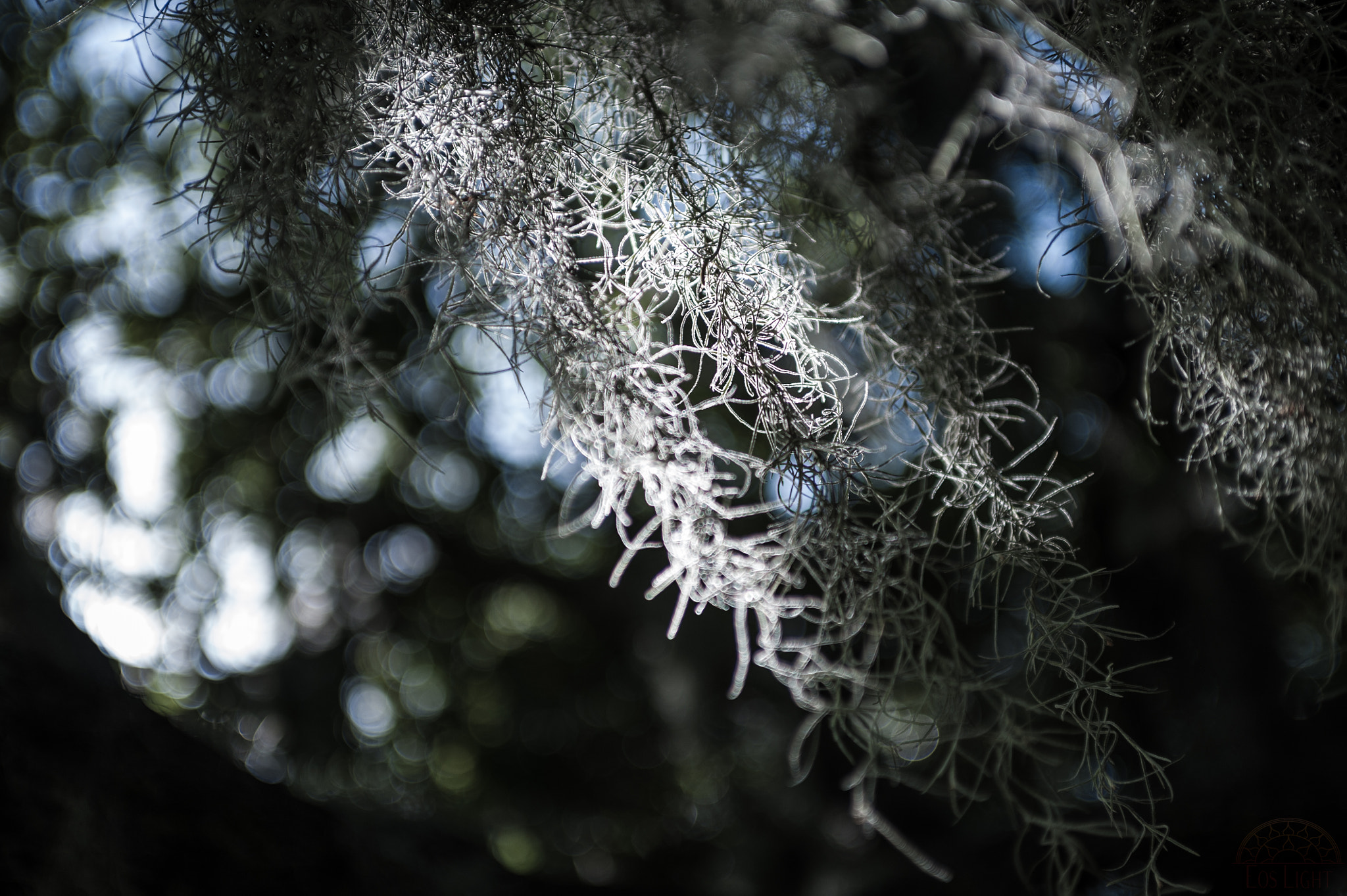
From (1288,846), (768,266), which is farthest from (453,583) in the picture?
(768,266)

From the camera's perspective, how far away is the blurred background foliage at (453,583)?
225 centimetres

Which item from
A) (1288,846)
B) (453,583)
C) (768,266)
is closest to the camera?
(768,266)

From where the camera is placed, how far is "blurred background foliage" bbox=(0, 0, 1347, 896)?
2.25 meters

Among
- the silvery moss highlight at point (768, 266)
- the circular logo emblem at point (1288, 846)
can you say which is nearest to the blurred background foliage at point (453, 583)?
the circular logo emblem at point (1288, 846)

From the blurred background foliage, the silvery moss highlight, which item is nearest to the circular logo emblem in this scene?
the blurred background foliage

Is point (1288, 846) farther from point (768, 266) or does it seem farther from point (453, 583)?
point (453, 583)

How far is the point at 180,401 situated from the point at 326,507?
600 millimetres

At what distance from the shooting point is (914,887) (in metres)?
1.91

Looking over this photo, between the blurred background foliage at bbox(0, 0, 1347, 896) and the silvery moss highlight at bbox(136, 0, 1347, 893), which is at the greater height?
the silvery moss highlight at bbox(136, 0, 1347, 893)

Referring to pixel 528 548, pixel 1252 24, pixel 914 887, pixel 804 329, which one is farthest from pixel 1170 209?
pixel 528 548

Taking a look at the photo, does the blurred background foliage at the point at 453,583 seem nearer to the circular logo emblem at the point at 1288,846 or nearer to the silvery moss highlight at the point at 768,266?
the circular logo emblem at the point at 1288,846

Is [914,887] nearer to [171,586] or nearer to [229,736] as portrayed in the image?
[229,736]

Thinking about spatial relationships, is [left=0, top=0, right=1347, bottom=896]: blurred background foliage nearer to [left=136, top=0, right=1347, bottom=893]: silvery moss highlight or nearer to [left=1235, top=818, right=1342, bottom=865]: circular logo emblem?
[left=1235, top=818, right=1342, bottom=865]: circular logo emblem

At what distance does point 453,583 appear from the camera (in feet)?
11.0
